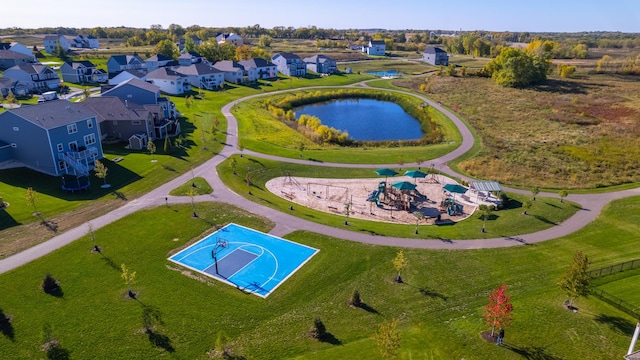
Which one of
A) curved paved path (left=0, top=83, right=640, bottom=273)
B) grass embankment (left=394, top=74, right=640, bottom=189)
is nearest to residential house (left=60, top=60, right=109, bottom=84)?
curved paved path (left=0, top=83, right=640, bottom=273)

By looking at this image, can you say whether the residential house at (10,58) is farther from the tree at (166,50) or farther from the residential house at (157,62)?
the tree at (166,50)

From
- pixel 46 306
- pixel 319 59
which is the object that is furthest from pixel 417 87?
pixel 46 306

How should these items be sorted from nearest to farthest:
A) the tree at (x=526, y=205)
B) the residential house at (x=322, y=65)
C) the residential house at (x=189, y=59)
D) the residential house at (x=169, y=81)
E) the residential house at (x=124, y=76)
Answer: the tree at (x=526, y=205) < the residential house at (x=124, y=76) < the residential house at (x=169, y=81) < the residential house at (x=189, y=59) < the residential house at (x=322, y=65)

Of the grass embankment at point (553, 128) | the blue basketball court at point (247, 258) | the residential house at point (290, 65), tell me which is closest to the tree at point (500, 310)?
the blue basketball court at point (247, 258)

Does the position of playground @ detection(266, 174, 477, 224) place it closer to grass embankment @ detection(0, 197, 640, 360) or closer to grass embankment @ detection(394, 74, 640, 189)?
grass embankment @ detection(0, 197, 640, 360)

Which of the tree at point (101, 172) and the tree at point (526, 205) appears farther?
the tree at point (101, 172)

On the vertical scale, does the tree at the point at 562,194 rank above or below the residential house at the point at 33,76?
below

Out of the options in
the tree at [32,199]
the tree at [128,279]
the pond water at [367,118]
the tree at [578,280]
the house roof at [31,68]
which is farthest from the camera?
the house roof at [31,68]
